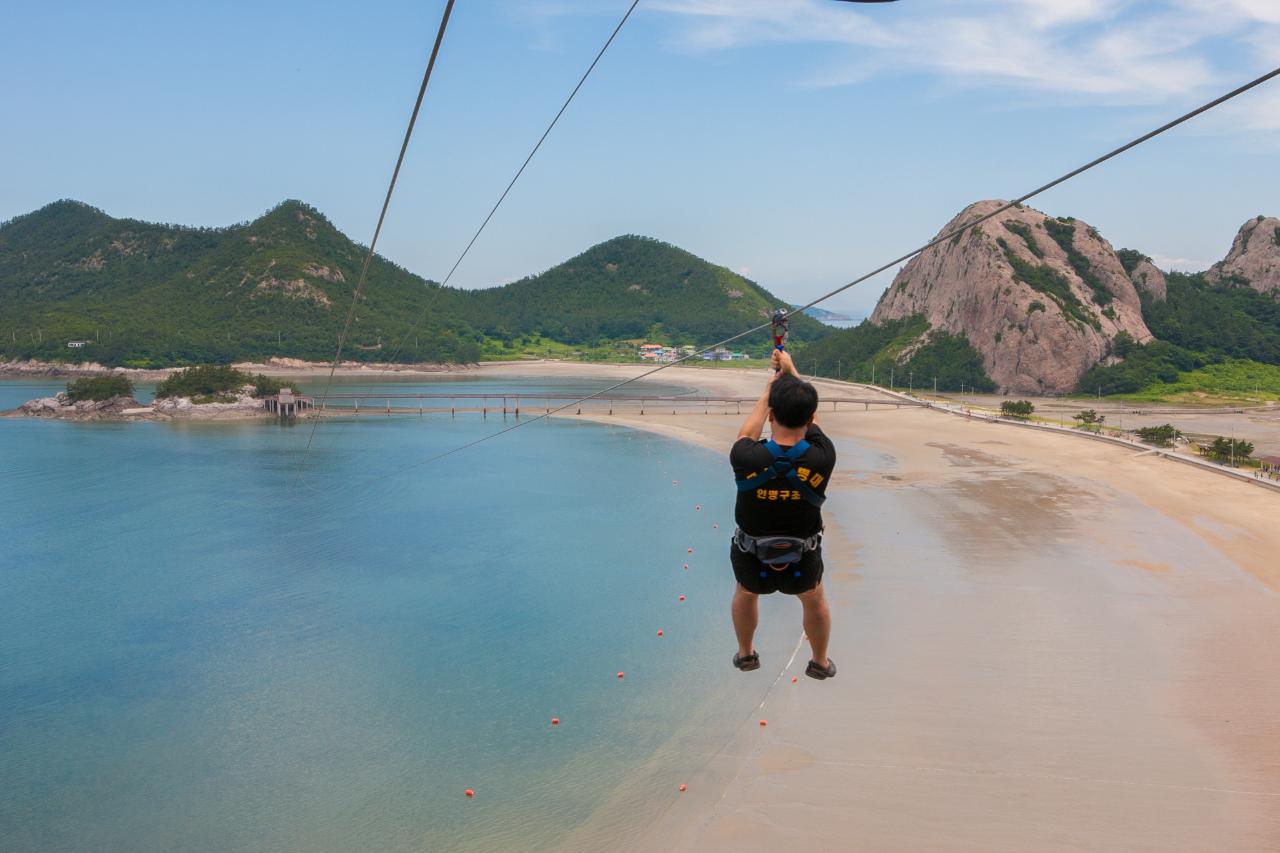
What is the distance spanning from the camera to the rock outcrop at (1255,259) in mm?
113125

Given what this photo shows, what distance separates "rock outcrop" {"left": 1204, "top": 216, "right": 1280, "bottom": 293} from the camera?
371 ft

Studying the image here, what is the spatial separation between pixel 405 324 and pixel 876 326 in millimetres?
105054

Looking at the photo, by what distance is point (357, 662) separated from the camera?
A: 19.0m

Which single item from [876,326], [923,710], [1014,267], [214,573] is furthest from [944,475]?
[876,326]

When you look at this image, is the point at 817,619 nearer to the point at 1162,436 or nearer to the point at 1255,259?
the point at 1162,436

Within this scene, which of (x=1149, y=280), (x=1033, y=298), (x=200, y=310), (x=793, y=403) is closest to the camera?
(x=793, y=403)

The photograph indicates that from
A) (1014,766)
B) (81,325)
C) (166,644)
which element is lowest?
(166,644)

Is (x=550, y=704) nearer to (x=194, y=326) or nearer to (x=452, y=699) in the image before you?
(x=452, y=699)

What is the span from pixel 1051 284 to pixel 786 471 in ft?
357

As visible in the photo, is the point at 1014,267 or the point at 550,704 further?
the point at 1014,267

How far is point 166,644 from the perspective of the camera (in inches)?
823

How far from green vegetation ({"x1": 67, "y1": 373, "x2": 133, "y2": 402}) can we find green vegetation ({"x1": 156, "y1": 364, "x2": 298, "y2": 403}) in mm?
2976

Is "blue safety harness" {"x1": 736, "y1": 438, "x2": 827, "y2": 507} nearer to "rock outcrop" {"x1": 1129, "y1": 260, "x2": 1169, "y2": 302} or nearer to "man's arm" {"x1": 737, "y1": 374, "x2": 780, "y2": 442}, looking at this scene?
"man's arm" {"x1": 737, "y1": 374, "x2": 780, "y2": 442}

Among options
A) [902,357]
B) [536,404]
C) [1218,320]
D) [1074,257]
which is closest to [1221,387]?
[1218,320]
